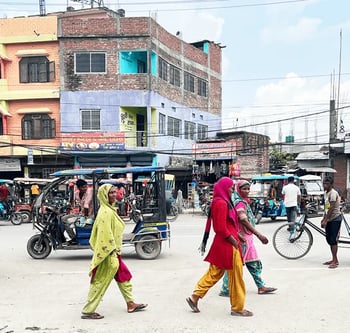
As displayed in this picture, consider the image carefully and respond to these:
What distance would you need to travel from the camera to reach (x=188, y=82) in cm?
3106

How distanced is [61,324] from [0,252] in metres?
6.01

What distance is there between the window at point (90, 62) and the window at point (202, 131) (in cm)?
967

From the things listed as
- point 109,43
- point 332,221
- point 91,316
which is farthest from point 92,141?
point 91,316

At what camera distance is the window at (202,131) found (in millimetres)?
32503

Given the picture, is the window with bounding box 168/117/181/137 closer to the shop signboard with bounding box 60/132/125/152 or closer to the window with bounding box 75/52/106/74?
the shop signboard with bounding box 60/132/125/152

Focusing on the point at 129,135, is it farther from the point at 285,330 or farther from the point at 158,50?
the point at 285,330

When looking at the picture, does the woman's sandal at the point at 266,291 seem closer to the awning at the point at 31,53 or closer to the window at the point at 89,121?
the window at the point at 89,121

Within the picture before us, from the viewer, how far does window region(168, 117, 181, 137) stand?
2880cm

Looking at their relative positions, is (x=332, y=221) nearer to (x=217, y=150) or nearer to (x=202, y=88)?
(x=217, y=150)

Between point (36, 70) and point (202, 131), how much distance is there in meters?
13.1

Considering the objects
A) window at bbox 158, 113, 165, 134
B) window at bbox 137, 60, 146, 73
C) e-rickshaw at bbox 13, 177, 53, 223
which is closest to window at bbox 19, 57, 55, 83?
window at bbox 137, 60, 146, 73

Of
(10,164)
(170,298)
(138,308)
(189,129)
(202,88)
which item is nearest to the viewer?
(138,308)

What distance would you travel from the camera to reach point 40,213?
9320 millimetres

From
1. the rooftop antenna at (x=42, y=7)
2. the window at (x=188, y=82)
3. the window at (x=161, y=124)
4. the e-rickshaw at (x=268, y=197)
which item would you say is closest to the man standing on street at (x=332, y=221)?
the e-rickshaw at (x=268, y=197)
